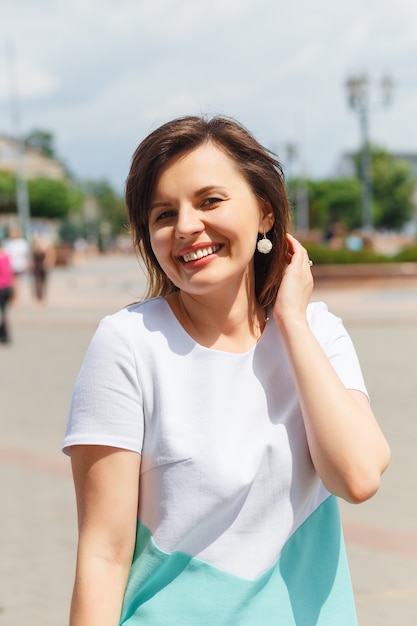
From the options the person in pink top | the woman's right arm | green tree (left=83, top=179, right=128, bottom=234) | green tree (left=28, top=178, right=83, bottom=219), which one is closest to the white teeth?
the woman's right arm

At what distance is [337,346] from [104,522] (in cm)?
55

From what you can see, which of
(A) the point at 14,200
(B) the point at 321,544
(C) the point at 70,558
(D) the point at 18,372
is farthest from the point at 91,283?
(A) the point at 14,200

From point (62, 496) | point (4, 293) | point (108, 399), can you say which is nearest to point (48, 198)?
point (4, 293)

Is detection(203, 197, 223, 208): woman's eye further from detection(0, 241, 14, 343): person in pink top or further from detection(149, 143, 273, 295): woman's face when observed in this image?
detection(0, 241, 14, 343): person in pink top

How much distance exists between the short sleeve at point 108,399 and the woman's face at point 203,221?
185mm

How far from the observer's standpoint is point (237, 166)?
176 cm

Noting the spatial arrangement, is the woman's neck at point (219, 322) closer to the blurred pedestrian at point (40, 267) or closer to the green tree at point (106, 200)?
the blurred pedestrian at point (40, 267)

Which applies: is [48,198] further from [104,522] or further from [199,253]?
[104,522]

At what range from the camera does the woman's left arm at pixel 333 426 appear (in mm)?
1646

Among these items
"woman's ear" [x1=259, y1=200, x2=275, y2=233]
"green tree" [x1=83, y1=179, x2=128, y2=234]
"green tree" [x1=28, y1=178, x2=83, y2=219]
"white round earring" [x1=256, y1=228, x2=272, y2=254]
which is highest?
"woman's ear" [x1=259, y1=200, x2=275, y2=233]

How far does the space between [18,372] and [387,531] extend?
7.27m

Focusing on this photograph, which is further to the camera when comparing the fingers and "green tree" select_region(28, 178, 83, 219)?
"green tree" select_region(28, 178, 83, 219)

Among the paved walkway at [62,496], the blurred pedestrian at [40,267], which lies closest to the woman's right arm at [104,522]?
the paved walkway at [62,496]

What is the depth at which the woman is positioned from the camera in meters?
1.62
